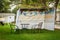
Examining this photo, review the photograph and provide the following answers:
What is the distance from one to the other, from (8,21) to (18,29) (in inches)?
230

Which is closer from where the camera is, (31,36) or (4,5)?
(31,36)

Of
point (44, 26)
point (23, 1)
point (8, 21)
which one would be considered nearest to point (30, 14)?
point (44, 26)

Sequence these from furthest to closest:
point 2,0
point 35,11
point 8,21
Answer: point 2,0 < point 8,21 < point 35,11

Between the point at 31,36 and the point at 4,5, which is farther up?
the point at 4,5

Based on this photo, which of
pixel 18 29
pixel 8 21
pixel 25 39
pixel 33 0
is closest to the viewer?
pixel 25 39

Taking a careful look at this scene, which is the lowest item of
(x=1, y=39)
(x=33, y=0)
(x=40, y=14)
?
(x=1, y=39)

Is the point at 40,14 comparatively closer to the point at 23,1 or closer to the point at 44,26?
the point at 44,26

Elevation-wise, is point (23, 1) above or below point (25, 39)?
above

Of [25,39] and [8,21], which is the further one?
[8,21]

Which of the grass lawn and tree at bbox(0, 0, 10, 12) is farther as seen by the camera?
tree at bbox(0, 0, 10, 12)

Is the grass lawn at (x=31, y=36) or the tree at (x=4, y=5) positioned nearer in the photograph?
the grass lawn at (x=31, y=36)

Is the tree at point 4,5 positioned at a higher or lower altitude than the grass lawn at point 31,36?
higher

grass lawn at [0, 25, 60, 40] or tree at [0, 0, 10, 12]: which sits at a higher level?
tree at [0, 0, 10, 12]

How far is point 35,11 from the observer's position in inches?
521
